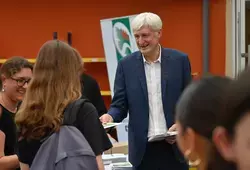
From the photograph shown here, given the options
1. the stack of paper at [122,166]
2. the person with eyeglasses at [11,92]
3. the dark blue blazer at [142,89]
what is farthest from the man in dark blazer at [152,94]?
the person with eyeglasses at [11,92]

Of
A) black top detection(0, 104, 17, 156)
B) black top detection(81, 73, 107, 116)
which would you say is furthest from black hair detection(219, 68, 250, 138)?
black top detection(81, 73, 107, 116)

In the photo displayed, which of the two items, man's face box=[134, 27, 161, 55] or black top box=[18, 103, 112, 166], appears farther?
man's face box=[134, 27, 161, 55]

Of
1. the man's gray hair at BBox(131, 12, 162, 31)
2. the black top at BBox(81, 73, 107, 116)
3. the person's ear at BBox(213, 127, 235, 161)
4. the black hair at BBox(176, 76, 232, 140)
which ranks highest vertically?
the man's gray hair at BBox(131, 12, 162, 31)

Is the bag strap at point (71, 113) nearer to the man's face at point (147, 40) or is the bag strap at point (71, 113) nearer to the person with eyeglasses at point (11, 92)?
the person with eyeglasses at point (11, 92)

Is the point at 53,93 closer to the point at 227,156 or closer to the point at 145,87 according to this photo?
the point at 145,87

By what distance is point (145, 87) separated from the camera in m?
3.16

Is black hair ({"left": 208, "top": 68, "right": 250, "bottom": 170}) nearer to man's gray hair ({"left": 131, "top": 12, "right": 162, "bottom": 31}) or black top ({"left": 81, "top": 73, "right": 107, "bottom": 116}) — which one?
man's gray hair ({"left": 131, "top": 12, "right": 162, "bottom": 31})

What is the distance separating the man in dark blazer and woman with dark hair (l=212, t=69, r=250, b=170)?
223 cm

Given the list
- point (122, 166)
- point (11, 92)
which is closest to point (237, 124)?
point (11, 92)

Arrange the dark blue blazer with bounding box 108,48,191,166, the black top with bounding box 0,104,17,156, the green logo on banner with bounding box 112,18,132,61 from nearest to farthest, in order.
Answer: the black top with bounding box 0,104,17,156
the dark blue blazer with bounding box 108,48,191,166
the green logo on banner with bounding box 112,18,132,61

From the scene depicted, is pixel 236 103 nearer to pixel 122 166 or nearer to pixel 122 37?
pixel 122 166

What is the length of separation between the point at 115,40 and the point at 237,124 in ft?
17.6

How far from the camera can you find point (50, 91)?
215cm

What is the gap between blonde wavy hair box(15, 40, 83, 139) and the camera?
2127mm
